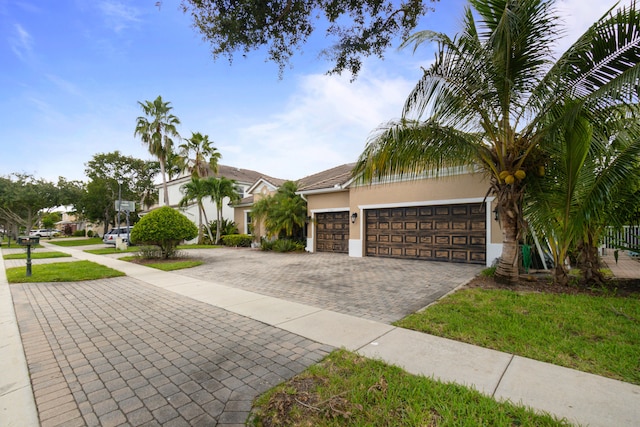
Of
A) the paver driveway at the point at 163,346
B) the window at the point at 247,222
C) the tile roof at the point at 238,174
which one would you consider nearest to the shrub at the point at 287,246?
the window at the point at 247,222

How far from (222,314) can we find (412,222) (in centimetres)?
955

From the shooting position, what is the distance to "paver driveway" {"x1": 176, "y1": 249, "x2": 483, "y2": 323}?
19.5 feet

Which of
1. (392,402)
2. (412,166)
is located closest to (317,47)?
(412,166)

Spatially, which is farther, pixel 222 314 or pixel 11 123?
pixel 11 123

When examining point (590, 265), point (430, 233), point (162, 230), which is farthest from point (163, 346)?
point (430, 233)

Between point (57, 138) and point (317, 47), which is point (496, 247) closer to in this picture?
point (317, 47)

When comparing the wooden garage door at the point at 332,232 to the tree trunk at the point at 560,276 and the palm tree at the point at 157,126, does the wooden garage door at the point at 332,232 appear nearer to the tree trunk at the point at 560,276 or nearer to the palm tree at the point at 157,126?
the tree trunk at the point at 560,276

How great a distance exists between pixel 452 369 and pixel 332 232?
1296cm

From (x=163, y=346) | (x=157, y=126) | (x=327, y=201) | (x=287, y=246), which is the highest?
(x=157, y=126)

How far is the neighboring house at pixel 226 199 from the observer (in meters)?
23.5

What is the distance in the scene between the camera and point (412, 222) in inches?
505

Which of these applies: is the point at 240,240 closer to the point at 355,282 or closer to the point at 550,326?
the point at 355,282

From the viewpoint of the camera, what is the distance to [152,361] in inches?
141

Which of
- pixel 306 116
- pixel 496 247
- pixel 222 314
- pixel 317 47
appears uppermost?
pixel 306 116
